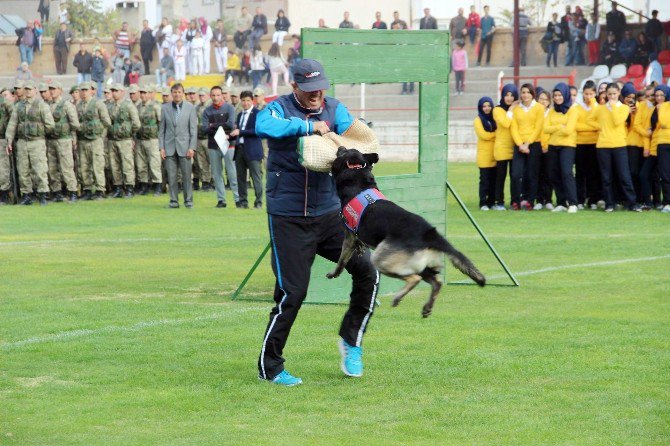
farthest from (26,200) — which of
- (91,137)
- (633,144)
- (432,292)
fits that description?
(432,292)

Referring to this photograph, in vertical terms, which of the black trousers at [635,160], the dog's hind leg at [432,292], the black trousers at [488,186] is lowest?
the black trousers at [488,186]

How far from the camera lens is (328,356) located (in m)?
9.28

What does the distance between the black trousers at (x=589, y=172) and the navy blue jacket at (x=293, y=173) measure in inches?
526

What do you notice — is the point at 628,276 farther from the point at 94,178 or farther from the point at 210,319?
the point at 94,178

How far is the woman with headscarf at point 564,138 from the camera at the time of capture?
67.2 feet

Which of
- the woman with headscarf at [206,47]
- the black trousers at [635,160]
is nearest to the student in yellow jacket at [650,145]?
the black trousers at [635,160]

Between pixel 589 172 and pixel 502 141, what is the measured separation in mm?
1613

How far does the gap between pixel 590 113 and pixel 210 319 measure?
37.6ft

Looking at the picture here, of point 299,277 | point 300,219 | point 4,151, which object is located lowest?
point 4,151

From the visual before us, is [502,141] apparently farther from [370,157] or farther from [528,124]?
[370,157]

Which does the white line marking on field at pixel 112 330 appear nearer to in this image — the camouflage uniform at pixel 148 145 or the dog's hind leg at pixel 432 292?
the dog's hind leg at pixel 432 292

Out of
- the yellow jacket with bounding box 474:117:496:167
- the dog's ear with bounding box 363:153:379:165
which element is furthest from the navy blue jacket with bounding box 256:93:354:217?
the yellow jacket with bounding box 474:117:496:167

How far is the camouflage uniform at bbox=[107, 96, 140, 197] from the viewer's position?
79.2 feet

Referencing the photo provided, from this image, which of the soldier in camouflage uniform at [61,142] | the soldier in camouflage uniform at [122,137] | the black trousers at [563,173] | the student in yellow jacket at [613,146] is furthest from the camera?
the soldier in camouflage uniform at [122,137]
